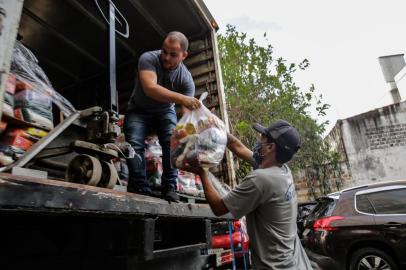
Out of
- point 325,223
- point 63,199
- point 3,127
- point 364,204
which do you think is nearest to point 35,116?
point 3,127

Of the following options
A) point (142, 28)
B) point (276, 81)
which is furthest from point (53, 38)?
point (276, 81)

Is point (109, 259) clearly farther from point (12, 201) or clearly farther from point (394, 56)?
point (394, 56)

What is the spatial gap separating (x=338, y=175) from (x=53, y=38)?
14256 millimetres

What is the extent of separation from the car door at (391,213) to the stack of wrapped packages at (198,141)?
474 cm

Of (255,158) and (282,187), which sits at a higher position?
(255,158)

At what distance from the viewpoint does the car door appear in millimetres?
5367

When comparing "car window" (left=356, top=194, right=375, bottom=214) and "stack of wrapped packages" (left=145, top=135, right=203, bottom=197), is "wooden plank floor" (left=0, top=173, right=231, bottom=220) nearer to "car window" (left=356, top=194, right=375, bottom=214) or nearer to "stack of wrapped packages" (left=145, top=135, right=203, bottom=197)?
"stack of wrapped packages" (left=145, top=135, right=203, bottom=197)

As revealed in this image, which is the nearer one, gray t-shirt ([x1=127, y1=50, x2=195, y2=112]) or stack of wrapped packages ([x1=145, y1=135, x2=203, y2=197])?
gray t-shirt ([x1=127, y1=50, x2=195, y2=112])

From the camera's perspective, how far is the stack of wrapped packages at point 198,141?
1938 millimetres

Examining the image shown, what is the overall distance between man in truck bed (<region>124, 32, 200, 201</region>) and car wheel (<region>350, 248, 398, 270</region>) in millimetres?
4535

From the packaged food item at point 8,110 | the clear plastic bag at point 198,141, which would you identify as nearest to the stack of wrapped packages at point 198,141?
the clear plastic bag at point 198,141

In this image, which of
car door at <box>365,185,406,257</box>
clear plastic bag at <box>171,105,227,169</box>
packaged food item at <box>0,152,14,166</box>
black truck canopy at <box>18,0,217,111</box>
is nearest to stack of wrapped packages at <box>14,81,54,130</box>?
packaged food item at <box>0,152,14,166</box>

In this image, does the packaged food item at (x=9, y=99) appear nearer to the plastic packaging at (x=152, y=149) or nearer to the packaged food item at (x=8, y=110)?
the packaged food item at (x=8, y=110)

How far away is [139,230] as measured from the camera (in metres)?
1.61
